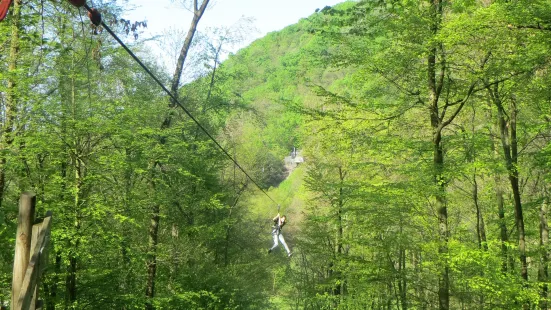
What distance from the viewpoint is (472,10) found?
7328 millimetres

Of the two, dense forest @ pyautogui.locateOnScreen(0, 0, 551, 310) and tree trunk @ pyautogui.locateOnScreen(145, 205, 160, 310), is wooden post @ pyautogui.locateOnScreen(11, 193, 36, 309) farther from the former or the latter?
tree trunk @ pyautogui.locateOnScreen(145, 205, 160, 310)

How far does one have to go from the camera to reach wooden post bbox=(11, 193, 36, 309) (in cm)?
304

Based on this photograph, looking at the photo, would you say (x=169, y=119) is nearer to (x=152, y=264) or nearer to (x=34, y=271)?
(x=152, y=264)

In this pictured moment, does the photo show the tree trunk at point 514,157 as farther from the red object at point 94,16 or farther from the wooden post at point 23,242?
the wooden post at point 23,242

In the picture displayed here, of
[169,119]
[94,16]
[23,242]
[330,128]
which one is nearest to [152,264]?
[169,119]

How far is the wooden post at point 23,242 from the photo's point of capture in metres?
3.04

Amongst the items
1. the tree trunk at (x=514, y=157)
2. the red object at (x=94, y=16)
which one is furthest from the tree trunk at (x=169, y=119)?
the red object at (x=94, y=16)

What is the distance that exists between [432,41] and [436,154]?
98.2 inches

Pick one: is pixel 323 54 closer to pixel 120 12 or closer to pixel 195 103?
pixel 120 12

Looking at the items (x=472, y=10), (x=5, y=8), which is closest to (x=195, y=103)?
(x=472, y=10)

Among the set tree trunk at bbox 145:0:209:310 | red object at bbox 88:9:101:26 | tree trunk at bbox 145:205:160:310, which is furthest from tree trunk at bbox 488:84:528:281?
red object at bbox 88:9:101:26

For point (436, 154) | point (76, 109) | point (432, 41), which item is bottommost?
point (436, 154)

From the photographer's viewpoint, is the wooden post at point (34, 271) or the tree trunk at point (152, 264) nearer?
the wooden post at point (34, 271)

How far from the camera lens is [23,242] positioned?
3.07 m
